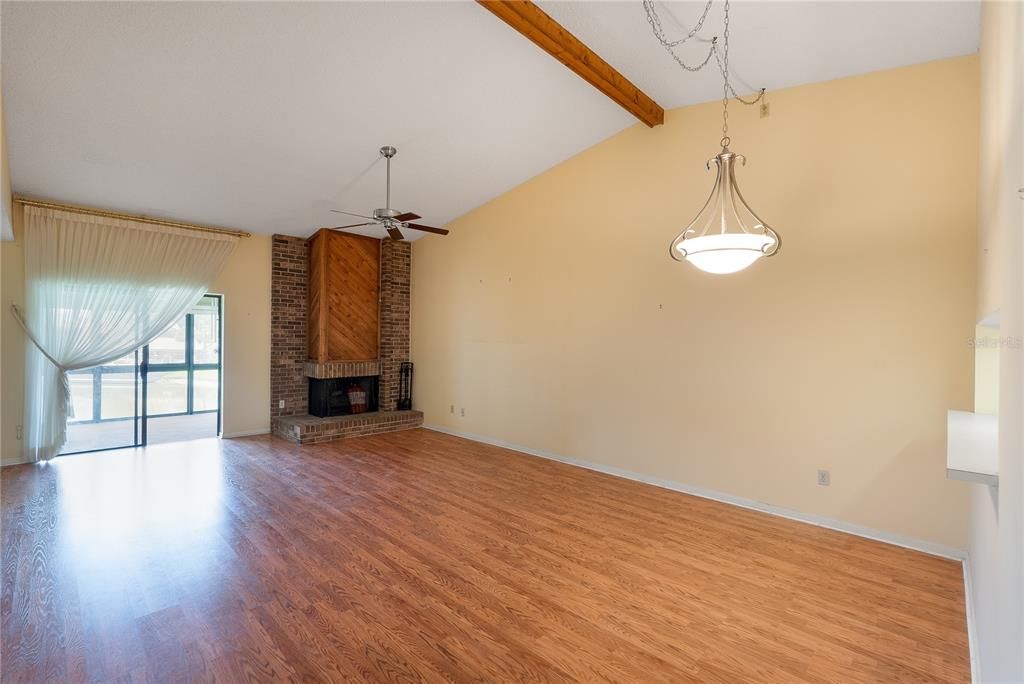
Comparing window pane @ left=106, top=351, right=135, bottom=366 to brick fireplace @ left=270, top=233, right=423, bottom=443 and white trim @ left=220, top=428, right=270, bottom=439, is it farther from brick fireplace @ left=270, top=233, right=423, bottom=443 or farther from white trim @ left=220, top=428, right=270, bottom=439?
brick fireplace @ left=270, top=233, right=423, bottom=443

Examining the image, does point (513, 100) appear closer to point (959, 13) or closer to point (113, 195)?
point (959, 13)

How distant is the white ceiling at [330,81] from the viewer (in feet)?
10.1

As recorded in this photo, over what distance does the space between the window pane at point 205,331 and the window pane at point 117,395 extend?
761 millimetres

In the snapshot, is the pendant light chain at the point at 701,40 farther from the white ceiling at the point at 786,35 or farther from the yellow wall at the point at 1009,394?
the yellow wall at the point at 1009,394

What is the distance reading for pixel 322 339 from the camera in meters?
6.73

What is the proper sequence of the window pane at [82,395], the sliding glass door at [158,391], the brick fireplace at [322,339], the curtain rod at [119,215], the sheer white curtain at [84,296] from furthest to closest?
the brick fireplace at [322,339], the sliding glass door at [158,391], the window pane at [82,395], the sheer white curtain at [84,296], the curtain rod at [119,215]

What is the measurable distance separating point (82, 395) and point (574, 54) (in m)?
6.45

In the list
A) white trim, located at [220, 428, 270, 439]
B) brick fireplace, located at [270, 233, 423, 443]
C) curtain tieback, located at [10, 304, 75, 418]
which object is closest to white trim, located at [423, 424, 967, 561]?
brick fireplace, located at [270, 233, 423, 443]

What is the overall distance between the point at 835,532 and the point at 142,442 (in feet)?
24.5

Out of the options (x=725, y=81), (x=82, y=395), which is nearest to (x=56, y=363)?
(x=82, y=395)

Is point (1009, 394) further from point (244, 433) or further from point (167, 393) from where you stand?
point (167, 393)

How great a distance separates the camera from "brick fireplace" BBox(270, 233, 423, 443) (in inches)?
265

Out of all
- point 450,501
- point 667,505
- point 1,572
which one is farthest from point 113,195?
point 667,505

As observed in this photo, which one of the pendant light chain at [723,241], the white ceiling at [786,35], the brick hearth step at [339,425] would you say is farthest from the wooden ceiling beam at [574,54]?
the brick hearth step at [339,425]
